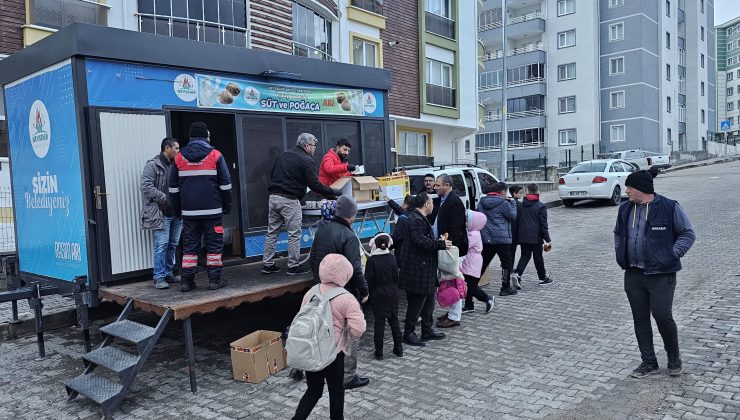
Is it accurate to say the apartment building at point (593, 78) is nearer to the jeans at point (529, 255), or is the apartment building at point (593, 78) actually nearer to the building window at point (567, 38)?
the building window at point (567, 38)

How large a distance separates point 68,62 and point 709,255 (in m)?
11.5

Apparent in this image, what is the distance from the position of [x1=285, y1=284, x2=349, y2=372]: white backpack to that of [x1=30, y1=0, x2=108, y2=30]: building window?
12.0 metres

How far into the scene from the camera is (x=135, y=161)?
257 inches

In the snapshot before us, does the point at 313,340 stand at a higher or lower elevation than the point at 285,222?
lower

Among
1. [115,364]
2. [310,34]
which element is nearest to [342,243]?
[115,364]

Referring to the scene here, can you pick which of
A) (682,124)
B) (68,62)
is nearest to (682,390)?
(68,62)

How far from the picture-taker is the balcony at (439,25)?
82.6 ft

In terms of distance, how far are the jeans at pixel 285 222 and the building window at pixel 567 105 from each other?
138 ft

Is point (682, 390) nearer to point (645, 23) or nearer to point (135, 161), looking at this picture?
point (135, 161)

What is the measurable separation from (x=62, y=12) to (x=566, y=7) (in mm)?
41078

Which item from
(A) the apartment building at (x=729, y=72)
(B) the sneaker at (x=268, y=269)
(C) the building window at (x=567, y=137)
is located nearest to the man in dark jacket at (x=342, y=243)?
(B) the sneaker at (x=268, y=269)

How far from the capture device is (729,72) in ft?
301

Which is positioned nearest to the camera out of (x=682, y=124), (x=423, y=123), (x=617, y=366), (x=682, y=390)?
(x=682, y=390)

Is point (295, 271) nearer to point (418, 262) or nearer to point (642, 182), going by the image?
point (418, 262)
